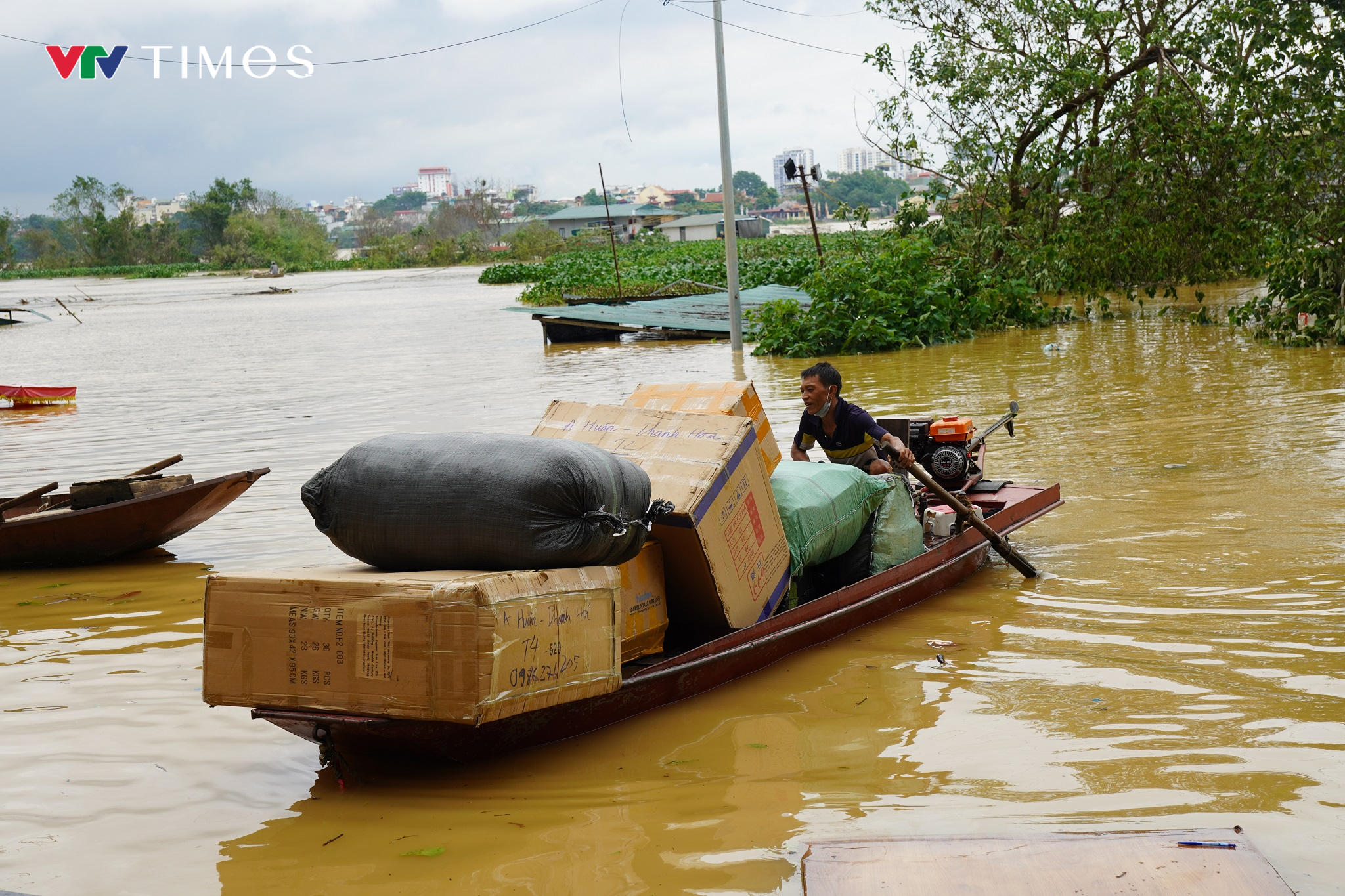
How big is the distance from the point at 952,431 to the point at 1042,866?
4162 mm

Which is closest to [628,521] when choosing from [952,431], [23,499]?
[952,431]

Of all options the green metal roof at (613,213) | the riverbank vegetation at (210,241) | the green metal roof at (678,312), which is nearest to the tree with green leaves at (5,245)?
the riverbank vegetation at (210,241)

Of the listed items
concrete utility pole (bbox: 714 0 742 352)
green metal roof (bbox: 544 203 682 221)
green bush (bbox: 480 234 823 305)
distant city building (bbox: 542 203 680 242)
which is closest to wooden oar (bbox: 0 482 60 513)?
concrete utility pole (bbox: 714 0 742 352)

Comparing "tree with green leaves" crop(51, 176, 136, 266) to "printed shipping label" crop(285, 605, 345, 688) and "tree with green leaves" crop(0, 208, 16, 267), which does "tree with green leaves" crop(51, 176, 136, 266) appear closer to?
"tree with green leaves" crop(0, 208, 16, 267)

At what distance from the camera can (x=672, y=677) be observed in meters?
4.63

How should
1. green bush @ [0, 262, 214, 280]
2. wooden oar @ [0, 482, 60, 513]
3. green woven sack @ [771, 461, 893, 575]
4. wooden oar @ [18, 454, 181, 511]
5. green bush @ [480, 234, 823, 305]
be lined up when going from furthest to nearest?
green bush @ [0, 262, 214, 280]
green bush @ [480, 234, 823, 305]
wooden oar @ [18, 454, 181, 511]
wooden oar @ [0, 482, 60, 513]
green woven sack @ [771, 461, 893, 575]

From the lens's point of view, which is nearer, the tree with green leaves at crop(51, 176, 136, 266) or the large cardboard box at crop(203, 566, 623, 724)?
the large cardboard box at crop(203, 566, 623, 724)

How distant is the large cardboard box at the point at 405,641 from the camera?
3559mm

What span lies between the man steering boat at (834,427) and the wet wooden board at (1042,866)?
3163mm

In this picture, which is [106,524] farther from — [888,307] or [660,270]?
[660,270]

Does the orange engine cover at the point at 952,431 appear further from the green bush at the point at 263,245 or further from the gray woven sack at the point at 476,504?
the green bush at the point at 263,245

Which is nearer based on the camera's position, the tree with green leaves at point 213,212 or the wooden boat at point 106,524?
the wooden boat at point 106,524

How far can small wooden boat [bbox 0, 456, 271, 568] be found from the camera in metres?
7.33

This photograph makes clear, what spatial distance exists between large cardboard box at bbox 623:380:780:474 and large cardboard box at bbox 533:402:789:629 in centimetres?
32
